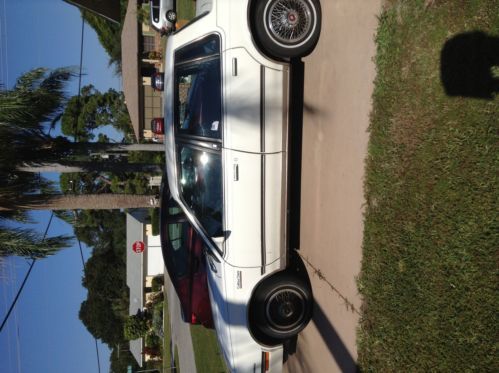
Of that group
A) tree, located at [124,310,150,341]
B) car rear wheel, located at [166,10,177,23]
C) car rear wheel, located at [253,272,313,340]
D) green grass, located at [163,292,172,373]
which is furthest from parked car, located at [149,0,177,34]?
tree, located at [124,310,150,341]

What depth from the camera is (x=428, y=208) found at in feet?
13.2

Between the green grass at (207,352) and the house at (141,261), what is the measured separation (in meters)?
10.8

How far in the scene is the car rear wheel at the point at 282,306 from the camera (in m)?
5.42

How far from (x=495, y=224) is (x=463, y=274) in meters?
0.52

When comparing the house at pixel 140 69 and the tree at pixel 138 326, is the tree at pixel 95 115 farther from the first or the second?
the tree at pixel 138 326

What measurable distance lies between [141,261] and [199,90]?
21442 millimetres

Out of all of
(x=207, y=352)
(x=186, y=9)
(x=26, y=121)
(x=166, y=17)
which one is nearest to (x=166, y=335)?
Answer: (x=207, y=352)

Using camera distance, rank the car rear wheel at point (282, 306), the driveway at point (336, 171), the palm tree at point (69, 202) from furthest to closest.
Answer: the palm tree at point (69, 202) → the car rear wheel at point (282, 306) → the driveway at point (336, 171)

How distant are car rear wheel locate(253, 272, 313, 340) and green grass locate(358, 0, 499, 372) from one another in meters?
1.09

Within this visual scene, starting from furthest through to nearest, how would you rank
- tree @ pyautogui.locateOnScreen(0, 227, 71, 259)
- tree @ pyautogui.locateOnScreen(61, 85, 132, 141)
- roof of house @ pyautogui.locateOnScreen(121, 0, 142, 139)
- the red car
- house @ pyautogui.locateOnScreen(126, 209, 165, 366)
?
tree @ pyautogui.locateOnScreen(61, 85, 132, 141) < house @ pyautogui.locateOnScreen(126, 209, 165, 366) < roof of house @ pyautogui.locateOnScreen(121, 0, 142, 139) < tree @ pyautogui.locateOnScreen(0, 227, 71, 259) < the red car

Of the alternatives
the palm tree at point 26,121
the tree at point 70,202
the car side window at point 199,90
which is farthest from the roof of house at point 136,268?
the car side window at point 199,90

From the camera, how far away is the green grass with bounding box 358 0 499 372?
3619mm

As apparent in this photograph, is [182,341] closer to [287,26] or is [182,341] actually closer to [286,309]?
[286,309]

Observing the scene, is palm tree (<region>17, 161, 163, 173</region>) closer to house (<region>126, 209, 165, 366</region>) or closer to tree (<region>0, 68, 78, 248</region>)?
tree (<region>0, 68, 78, 248</region>)
